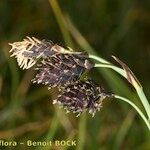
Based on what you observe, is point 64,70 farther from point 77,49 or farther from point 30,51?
point 77,49

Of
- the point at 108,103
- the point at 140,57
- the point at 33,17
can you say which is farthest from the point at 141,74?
the point at 33,17

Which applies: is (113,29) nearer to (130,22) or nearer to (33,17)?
(130,22)

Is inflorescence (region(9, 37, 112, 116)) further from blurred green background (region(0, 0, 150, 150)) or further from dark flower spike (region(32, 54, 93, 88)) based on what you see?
blurred green background (region(0, 0, 150, 150))

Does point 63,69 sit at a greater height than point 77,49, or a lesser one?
lesser

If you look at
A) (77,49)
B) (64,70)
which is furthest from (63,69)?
(77,49)

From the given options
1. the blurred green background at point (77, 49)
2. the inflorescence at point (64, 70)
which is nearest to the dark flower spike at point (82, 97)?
the inflorescence at point (64, 70)

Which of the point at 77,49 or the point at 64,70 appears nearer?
the point at 64,70
